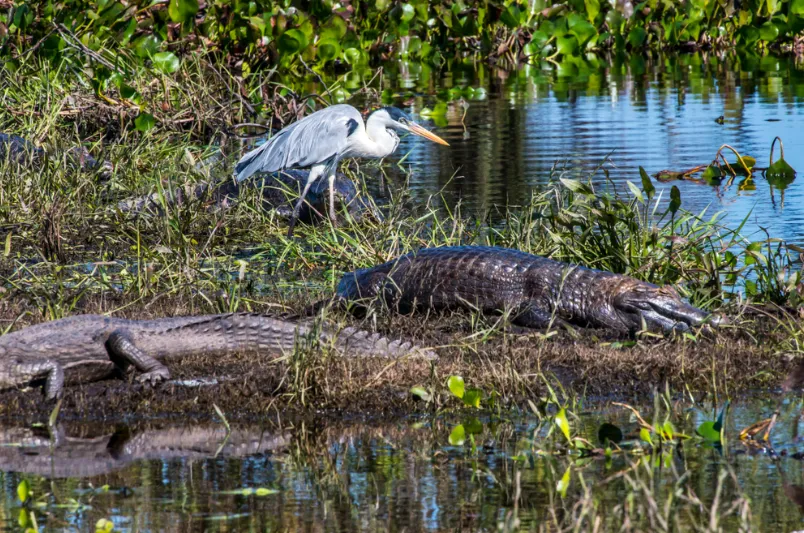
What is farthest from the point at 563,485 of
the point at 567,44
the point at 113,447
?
the point at 567,44

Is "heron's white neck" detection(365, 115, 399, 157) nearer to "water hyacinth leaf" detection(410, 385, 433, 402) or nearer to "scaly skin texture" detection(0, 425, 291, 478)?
"water hyacinth leaf" detection(410, 385, 433, 402)

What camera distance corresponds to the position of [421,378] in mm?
5398

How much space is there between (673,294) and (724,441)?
2004 millimetres

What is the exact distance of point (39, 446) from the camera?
4867 mm

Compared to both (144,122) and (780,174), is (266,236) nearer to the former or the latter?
(144,122)

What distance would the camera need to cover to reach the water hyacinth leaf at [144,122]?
476 inches

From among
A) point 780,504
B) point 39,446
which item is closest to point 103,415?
point 39,446

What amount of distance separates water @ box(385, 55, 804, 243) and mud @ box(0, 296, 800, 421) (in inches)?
65.6

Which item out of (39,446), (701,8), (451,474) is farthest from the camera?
(701,8)

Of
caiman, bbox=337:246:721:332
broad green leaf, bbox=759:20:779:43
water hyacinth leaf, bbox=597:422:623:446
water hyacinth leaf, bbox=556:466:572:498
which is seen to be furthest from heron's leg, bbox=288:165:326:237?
broad green leaf, bbox=759:20:779:43

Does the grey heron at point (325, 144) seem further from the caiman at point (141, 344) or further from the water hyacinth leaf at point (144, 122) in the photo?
the caiman at point (141, 344)

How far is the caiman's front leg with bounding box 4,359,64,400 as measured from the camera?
548 cm

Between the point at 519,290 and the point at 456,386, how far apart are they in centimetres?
191

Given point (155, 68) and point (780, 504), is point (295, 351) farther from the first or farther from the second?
point (155, 68)
